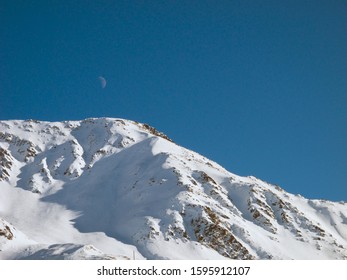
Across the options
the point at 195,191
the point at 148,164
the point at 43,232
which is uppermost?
the point at 148,164

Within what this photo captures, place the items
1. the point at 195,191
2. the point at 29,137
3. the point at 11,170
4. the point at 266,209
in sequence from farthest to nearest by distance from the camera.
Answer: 1. the point at 29,137
2. the point at 11,170
3. the point at 266,209
4. the point at 195,191

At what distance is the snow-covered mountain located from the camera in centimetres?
9438

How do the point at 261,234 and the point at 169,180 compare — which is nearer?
the point at 261,234

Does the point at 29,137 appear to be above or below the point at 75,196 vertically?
above

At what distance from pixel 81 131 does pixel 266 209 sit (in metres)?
83.9

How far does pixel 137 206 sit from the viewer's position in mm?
110688

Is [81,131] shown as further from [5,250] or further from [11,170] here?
[5,250]

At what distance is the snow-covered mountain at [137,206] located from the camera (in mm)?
94375
